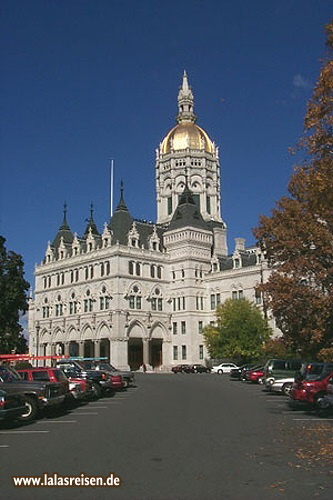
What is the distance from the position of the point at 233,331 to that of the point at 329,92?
4865 centimetres

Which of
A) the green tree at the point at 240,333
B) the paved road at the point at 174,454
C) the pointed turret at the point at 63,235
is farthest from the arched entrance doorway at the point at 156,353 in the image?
the paved road at the point at 174,454

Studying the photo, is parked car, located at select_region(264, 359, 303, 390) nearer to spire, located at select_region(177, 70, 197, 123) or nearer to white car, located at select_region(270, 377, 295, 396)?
white car, located at select_region(270, 377, 295, 396)

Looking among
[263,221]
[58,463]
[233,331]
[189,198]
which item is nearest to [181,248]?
[189,198]

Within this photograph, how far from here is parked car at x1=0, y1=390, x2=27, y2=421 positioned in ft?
53.4

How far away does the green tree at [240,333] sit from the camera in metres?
63.6

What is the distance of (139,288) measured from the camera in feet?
254

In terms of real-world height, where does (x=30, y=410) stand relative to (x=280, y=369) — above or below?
below

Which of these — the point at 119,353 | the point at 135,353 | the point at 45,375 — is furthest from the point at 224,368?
the point at 45,375

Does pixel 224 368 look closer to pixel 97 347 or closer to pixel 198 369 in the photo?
pixel 198 369

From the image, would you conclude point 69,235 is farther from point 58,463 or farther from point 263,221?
point 58,463

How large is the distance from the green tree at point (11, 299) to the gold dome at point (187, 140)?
64517 mm

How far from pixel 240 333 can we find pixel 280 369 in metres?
31.4

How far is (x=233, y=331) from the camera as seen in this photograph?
6412cm

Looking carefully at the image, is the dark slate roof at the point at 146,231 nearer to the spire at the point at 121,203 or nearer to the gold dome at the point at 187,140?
the spire at the point at 121,203
